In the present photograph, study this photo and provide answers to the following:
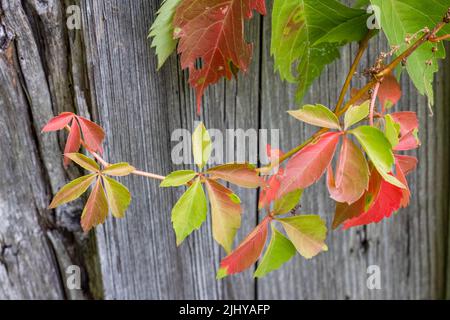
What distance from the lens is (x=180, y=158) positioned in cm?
105

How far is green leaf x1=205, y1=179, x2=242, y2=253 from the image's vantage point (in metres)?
0.78

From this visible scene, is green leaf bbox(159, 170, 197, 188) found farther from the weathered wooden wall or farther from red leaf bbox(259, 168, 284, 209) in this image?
the weathered wooden wall

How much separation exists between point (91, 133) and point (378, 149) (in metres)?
0.46

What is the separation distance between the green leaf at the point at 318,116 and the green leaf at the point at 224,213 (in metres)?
0.16

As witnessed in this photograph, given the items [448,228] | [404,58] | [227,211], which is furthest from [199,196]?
[448,228]

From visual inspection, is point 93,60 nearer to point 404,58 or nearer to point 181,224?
point 181,224

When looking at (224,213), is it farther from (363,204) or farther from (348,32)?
(348,32)

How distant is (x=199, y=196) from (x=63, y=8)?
437mm

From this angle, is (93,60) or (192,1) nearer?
(192,1)

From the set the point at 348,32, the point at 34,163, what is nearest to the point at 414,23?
the point at 348,32

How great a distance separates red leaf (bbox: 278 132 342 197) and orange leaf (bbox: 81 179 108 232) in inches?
11.3

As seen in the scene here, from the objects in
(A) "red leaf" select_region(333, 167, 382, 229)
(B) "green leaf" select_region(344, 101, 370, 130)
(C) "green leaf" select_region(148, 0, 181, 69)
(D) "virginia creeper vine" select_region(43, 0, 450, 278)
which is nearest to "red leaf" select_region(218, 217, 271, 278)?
(D) "virginia creeper vine" select_region(43, 0, 450, 278)

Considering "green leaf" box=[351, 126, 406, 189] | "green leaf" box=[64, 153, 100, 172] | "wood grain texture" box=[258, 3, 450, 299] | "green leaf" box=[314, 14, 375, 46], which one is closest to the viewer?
"green leaf" box=[351, 126, 406, 189]

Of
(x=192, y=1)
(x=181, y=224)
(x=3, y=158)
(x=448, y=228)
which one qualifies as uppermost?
(x=192, y=1)
